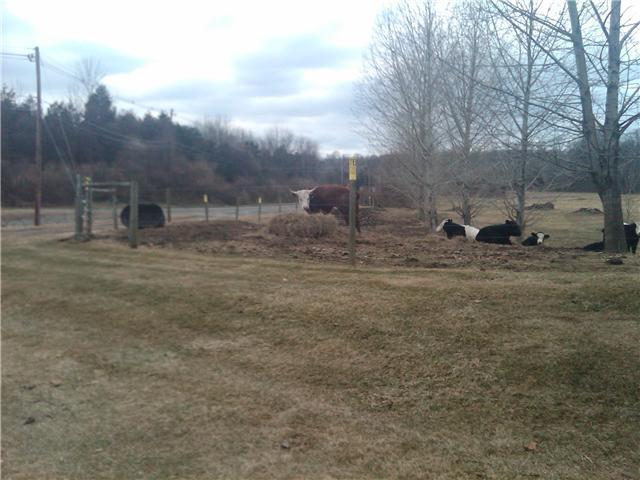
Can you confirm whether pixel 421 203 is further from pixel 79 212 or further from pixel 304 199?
pixel 79 212

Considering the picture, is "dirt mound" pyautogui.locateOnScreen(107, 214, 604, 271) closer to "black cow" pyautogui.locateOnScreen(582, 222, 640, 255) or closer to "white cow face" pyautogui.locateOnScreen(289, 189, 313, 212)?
"black cow" pyautogui.locateOnScreen(582, 222, 640, 255)

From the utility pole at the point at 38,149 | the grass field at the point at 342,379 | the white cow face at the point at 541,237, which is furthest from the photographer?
the utility pole at the point at 38,149

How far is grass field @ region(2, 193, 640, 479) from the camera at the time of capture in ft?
11.8

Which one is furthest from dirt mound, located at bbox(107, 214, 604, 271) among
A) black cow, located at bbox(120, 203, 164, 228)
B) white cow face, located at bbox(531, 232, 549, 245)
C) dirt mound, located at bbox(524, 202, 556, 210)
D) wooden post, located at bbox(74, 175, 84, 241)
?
dirt mound, located at bbox(524, 202, 556, 210)

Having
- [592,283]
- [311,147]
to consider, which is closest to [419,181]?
[311,147]

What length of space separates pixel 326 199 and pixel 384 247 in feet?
10.3

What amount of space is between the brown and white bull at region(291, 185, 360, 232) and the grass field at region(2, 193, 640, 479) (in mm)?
4059

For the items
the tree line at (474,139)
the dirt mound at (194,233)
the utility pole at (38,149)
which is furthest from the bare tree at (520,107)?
the utility pole at (38,149)

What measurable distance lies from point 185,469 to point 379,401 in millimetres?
1604

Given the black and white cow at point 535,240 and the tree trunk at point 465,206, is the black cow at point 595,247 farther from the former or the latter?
the tree trunk at point 465,206

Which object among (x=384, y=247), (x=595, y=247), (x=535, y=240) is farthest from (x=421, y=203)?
(x=595, y=247)

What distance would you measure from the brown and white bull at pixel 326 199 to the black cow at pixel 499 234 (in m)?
2.93

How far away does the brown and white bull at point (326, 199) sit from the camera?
11.5 metres

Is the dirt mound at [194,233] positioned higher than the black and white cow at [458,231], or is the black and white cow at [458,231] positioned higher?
the black and white cow at [458,231]
